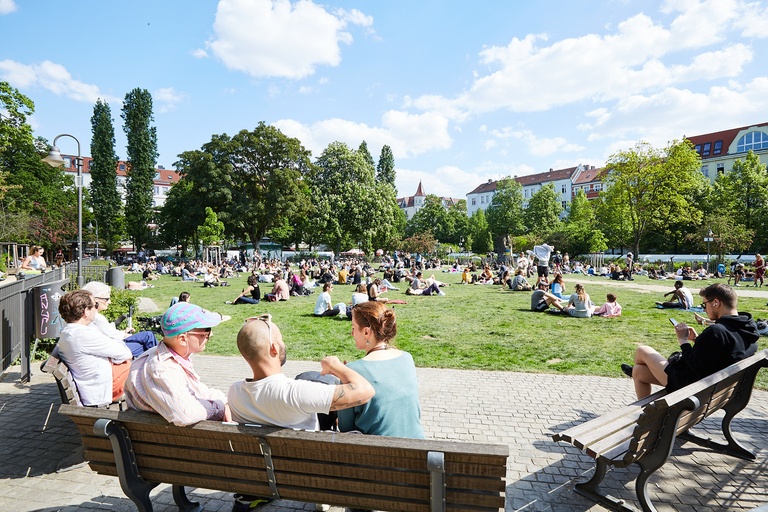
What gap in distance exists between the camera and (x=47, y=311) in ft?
20.2

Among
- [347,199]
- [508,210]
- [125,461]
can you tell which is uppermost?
[508,210]

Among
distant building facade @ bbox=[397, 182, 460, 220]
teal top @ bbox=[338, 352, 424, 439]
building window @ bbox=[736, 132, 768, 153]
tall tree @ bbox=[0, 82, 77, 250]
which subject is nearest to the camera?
teal top @ bbox=[338, 352, 424, 439]

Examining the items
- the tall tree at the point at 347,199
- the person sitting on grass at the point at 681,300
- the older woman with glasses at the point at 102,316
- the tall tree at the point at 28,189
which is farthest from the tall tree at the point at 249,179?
the older woman with glasses at the point at 102,316

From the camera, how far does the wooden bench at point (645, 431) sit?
9.78 ft

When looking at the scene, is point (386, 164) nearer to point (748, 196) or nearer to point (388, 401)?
point (748, 196)

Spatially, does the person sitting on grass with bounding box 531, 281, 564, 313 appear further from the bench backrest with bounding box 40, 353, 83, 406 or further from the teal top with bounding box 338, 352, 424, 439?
the bench backrest with bounding box 40, 353, 83, 406

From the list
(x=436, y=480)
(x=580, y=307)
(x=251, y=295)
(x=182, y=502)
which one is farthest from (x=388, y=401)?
(x=251, y=295)

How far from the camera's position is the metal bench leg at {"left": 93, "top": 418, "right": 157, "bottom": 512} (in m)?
2.68

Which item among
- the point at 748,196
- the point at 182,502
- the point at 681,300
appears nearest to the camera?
the point at 182,502

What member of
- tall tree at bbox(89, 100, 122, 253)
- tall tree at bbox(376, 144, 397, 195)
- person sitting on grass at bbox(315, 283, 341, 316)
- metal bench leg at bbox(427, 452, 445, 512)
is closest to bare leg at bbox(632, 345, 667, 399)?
metal bench leg at bbox(427, 452, 445, 512)

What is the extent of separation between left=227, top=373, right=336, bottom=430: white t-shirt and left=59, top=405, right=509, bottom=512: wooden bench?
104mm

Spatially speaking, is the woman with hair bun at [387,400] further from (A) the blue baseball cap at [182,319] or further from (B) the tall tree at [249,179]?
(B) the tall tree at [249,179]

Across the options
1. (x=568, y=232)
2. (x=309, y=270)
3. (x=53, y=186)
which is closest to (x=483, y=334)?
(x=309, y=270)

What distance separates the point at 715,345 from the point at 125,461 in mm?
4844
